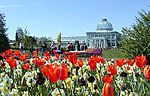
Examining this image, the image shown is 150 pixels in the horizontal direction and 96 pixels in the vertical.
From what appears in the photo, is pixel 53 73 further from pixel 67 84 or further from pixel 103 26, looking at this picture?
pixel 103 26

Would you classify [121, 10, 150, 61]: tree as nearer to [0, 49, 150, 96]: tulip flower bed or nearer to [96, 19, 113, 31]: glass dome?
[0, 49, 150, 96]: tulip flower bed

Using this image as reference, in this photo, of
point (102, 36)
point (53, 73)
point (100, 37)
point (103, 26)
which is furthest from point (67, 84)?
point (103, 26)

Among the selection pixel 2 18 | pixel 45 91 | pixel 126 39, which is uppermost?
pixel 2 18

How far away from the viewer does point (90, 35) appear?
491 feet

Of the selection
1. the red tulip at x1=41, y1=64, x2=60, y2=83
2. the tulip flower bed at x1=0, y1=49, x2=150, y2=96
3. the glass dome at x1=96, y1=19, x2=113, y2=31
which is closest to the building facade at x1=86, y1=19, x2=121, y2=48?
the glass dome at x1=96, y1=19, x2=113, y2=31

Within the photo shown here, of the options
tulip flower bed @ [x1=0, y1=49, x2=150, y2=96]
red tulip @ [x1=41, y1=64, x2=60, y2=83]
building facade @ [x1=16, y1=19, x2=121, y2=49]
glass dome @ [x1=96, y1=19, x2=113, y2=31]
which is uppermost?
glass dome @ [x1=96, y1=19, x2=113, y2=31]

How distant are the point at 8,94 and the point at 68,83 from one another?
4.41 feet

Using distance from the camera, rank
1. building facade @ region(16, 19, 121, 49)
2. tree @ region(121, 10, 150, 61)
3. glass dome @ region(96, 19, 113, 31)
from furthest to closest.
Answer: glass dome @ region(96, 19, 113, 31) → building facade @ region(16, 19, 121, 49) → tree @ region(121, 10, 150, 61)

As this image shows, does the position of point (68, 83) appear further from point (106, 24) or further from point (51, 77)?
point (106, 24)

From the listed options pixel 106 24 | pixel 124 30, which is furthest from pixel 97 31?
pixel 124 30

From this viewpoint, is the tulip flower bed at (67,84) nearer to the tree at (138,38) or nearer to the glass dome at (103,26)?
the tree at (138,38)

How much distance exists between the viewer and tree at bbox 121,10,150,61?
1599cm

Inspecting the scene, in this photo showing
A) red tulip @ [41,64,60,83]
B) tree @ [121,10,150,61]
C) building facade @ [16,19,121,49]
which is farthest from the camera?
building facade @ [16,19,121,49]

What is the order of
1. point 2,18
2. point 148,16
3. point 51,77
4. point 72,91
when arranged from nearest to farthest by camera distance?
point 51,77 < point 72,91 < point 148,16 < point 2,18
